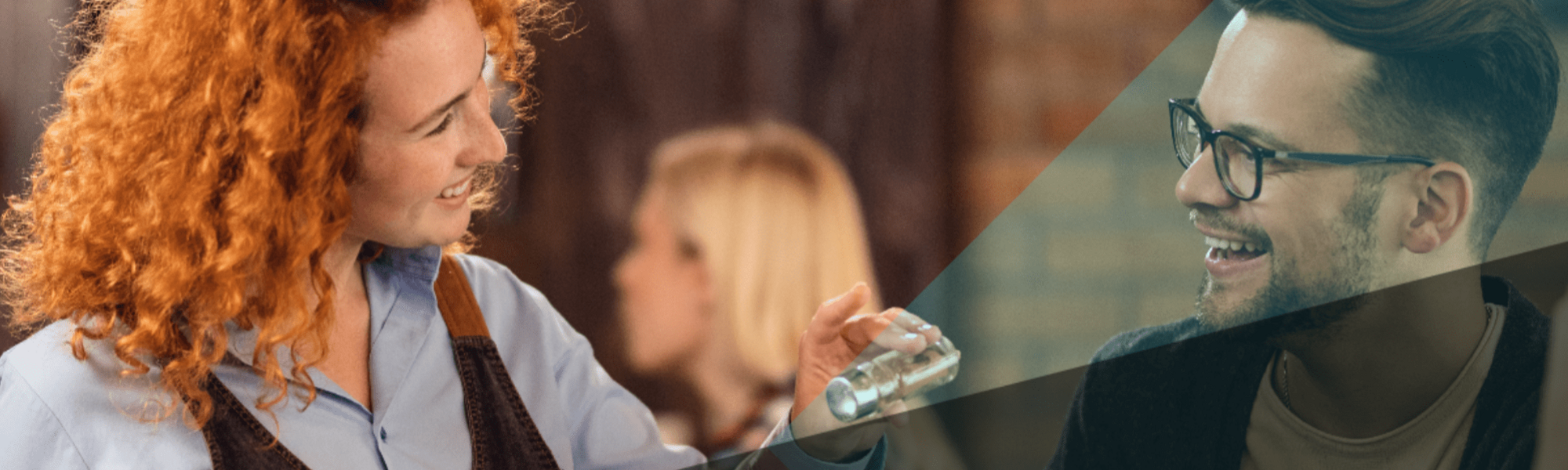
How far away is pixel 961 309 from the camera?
35.2 inches

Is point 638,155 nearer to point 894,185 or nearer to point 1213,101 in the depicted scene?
point 894,185

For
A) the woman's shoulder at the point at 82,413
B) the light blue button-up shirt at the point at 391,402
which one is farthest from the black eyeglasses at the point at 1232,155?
the woman's shoulder at the point at 82,413

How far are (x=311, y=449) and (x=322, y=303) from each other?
119 millimetres

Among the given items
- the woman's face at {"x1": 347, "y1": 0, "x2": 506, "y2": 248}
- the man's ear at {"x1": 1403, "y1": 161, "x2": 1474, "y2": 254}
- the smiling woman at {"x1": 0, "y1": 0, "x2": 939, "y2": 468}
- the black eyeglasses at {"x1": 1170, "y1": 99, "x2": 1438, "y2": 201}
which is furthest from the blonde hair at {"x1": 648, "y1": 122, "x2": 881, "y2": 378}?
the man's ear at {"x1": 1403, "y1": 161, "x2": 1474, "y2": 254}

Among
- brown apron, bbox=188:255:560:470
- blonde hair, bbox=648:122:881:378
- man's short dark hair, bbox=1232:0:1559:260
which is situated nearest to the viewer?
man's short dark hair, bbox=1232:0:1559:260

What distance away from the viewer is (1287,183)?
624 mm

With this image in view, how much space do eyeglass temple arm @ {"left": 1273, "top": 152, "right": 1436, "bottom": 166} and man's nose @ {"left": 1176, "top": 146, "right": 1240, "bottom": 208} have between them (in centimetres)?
4

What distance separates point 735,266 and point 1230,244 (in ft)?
2.27

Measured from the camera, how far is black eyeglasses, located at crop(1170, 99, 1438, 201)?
0.61 m

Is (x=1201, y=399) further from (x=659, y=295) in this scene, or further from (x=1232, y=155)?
(x=659, y=295)

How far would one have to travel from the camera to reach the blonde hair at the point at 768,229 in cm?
122

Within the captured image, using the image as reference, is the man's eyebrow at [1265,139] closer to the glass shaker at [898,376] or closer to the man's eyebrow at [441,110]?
the glass shaker at [898,376]

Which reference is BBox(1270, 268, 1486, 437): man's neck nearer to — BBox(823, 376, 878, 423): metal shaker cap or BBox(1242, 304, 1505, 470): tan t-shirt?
BBox(1242, 304, 1505, 470): tan t-shirt

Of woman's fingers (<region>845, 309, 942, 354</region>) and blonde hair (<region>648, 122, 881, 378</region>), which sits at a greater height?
woman's fingers (<region>845, 309, 942, 354</region>)
